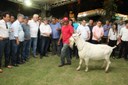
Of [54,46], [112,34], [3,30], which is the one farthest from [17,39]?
[112,34]

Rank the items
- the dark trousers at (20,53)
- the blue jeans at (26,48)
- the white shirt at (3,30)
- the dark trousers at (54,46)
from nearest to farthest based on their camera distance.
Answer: the white shirt at (3,30) → the dark trousers at (20,53) → the blue jeans at (26,48) → the dark trousers at (54,46)

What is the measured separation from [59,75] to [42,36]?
3837 mm

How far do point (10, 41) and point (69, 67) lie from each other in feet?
8.47

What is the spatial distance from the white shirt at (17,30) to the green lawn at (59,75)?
4.03 ft

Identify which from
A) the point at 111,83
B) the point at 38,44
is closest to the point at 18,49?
the point at 38,44

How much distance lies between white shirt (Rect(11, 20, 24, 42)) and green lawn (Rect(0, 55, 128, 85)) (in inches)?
48.4

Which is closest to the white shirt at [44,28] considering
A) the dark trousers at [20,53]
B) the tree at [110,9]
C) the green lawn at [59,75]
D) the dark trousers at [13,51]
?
the green lawn at [59,75]

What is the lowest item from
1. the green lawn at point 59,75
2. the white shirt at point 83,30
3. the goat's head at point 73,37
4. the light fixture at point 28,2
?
the green lawn at point 59,75

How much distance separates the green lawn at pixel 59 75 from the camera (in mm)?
8647

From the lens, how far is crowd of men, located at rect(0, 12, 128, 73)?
1007 centimetres

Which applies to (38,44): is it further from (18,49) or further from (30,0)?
(30,0)

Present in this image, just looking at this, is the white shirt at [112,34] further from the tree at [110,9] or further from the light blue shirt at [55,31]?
the tree at [110,9]

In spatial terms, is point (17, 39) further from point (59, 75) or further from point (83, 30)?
point (83, 30)

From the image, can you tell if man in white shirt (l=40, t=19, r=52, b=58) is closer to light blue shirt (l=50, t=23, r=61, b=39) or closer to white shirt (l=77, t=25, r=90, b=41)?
light blue shirt (l=50, t=23, r=61, b=39)
